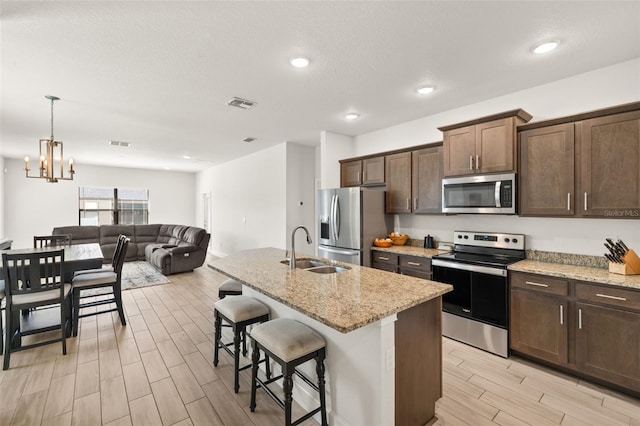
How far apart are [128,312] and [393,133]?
4.63 metres

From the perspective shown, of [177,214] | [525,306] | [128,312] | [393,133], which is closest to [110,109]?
[128,312]

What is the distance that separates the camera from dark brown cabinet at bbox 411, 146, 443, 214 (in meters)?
3.57

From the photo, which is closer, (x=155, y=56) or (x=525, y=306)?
(x=155, y=56)

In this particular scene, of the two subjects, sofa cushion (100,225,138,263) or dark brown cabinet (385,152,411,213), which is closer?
dark brown cabinet (385,152,411,213)

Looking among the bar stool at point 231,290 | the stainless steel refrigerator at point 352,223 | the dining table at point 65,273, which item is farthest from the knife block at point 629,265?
the dining table at point 65,273

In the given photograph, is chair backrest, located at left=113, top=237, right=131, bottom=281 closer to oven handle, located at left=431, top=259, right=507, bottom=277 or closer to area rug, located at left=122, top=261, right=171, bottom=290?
area rug, located at left=122, top=261, right=171, bottom=290

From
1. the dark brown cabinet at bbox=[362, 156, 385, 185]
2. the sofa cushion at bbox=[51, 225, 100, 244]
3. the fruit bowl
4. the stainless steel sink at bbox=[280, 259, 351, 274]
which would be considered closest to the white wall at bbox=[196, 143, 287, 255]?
the dark brown cabinet at bbox=[362, 156, 385, 185]

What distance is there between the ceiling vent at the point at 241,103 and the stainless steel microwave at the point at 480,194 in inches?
99.6

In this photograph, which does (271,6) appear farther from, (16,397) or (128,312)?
(128,312)

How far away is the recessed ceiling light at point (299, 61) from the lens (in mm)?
2398

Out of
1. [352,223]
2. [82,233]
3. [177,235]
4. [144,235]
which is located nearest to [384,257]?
[352,223]

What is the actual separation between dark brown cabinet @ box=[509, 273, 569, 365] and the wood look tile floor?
0.19 m

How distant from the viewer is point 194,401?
2.11m

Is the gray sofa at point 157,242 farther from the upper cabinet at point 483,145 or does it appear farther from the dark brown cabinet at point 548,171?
the dark brown cabinet at point 548,171
